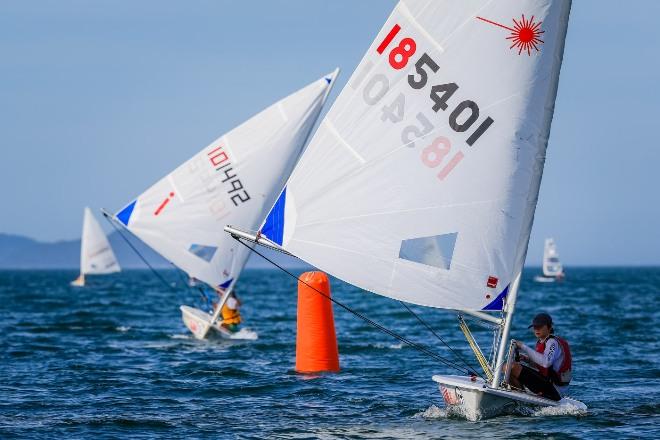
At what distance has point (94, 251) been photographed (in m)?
88.4

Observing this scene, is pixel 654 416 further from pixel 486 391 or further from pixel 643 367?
pixel 643 367

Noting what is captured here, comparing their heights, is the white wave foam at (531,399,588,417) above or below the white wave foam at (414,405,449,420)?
above

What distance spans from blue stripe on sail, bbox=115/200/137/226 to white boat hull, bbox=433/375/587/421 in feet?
48.7

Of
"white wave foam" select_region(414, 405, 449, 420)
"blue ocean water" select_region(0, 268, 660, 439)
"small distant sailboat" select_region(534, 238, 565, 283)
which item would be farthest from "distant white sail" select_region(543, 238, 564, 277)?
"white wave foam" select_region(414, 405, 449, 420)

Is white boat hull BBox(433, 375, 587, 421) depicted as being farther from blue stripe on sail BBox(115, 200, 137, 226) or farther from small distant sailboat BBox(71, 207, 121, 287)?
small distant sailboat BBox(71, 207, 121, 287)

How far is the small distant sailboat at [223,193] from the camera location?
25.8m

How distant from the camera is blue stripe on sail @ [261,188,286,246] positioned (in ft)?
42.7

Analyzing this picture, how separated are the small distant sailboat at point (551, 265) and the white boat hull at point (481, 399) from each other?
92529 mm

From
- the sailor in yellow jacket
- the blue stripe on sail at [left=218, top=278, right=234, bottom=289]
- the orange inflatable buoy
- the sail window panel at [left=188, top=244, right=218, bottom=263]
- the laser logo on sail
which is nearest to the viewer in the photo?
the orange inflatable buoy

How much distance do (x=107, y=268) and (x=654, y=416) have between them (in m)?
79.4

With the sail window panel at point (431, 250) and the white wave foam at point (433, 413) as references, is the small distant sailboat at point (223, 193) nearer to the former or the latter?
the white wave foam at point (433, 413)

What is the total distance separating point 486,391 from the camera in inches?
514

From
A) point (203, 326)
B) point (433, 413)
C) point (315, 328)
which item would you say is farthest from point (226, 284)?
point (433, 413)

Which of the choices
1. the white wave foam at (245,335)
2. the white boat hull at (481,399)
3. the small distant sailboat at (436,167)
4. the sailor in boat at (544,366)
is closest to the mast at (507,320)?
the small distant sailboat at (436,167)
